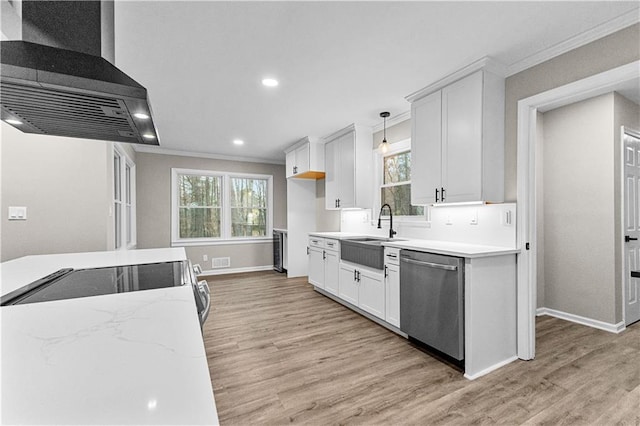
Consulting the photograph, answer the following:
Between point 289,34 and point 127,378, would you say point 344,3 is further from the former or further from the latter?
point 127,378

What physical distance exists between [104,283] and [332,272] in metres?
3.02

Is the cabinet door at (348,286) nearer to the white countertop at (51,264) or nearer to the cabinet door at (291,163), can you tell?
the white countertop at (51,264)

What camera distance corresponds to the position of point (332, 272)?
4.11m

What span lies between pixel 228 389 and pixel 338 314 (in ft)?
5.77

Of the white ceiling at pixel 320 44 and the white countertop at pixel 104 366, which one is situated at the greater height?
the white ceiling at pixel 320 44

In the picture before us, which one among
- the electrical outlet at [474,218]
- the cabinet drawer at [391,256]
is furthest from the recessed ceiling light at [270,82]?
the electrical outlet at [474,218]

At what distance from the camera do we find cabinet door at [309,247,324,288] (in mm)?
4410

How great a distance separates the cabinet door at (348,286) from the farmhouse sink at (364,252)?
0.44ft

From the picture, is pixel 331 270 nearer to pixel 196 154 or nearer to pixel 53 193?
pixel 53 193

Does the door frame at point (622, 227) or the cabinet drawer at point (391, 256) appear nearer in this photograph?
the cabinet drawer at point (391, 256)

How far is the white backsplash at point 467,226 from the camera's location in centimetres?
260

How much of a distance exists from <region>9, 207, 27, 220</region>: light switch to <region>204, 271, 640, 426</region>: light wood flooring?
1.96m

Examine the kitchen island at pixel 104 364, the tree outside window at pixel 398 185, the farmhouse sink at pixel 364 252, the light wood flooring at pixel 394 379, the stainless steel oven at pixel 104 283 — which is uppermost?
the tree outside window at pixel 398 185

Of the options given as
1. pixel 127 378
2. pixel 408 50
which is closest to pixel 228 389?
pixel 127 378
